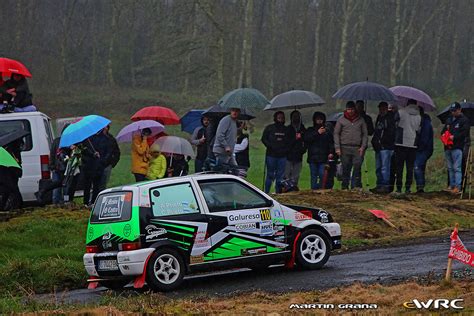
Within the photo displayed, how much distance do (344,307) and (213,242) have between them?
13.8ft

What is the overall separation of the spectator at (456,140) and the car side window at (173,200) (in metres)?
10.3

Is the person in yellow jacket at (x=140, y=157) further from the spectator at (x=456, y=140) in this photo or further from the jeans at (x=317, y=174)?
the spectator at (x=456, y=140)

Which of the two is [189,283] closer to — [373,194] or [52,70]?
[373,194]

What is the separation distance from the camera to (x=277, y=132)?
21.3 meters

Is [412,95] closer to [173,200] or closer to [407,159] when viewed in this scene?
[407,159]

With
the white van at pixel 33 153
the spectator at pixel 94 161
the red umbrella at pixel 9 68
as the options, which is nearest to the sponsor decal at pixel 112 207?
the spectator at pixel 94 161

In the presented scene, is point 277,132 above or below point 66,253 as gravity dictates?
above

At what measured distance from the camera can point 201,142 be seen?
21406mm

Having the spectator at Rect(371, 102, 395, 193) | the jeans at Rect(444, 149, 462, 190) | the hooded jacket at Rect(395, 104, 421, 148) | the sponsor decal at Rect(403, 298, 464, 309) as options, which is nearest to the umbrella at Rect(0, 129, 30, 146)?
the spectator at Rect(371, 102, 395, 193)

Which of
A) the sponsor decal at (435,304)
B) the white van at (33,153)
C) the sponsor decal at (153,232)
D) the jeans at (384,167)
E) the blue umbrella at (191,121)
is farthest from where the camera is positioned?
the blue umbrella at (191,121)

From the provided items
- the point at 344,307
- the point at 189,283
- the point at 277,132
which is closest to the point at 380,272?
the point at 189,283

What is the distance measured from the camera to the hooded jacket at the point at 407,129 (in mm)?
21672

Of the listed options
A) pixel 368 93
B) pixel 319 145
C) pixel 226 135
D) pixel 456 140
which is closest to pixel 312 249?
pixel 226 135

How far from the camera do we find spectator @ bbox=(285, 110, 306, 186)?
2142 cm
